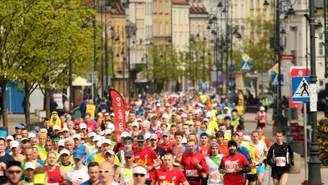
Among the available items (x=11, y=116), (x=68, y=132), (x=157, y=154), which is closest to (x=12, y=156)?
(x=157, y=154)

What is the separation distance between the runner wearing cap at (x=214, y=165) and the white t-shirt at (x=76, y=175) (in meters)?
4.10

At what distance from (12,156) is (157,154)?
3.76m

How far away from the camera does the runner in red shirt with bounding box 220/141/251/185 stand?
27156 millimetres

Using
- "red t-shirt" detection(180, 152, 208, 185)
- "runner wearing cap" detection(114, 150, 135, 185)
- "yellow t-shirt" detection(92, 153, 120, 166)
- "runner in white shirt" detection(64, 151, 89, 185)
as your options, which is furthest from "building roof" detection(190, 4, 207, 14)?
"runner in white shirt" detection(64, 151, 89, 185)

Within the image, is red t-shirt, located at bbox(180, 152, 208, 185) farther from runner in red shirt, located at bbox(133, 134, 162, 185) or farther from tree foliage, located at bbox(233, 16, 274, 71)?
tree foliage, located at bbox(233, 16, 274, 71)

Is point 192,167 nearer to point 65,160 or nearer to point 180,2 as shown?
point 65,160

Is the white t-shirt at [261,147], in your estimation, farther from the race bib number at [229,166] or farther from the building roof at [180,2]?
the building roof at [180,2]

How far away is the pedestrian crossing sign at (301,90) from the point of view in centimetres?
3312

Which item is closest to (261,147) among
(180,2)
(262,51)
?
(262,51)

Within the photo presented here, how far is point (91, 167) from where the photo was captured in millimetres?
20016

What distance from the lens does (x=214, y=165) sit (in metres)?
27.4

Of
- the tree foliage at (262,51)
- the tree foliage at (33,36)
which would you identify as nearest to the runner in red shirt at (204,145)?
the tree foliage at (33,36)

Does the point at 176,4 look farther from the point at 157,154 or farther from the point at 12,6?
the point at 157,154

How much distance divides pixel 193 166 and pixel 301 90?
6.68 m
